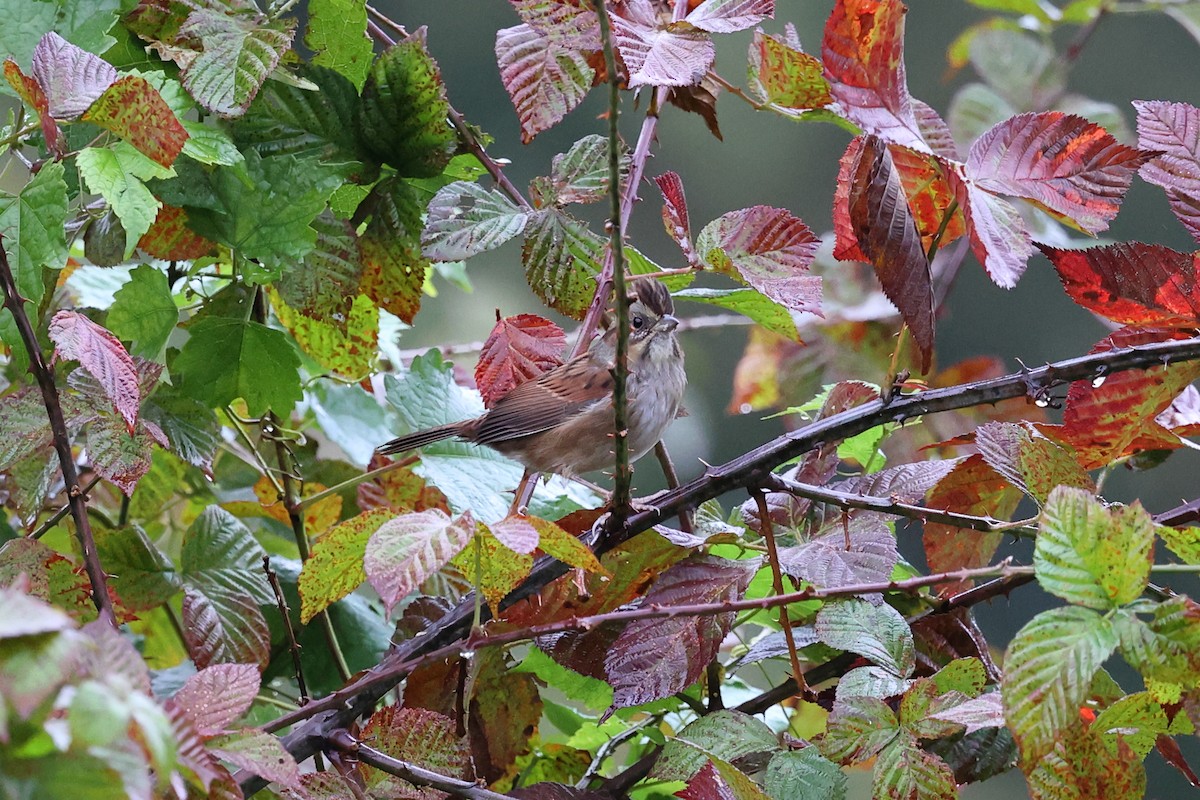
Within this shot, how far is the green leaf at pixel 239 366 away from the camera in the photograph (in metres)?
1.19

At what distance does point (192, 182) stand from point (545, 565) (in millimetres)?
574

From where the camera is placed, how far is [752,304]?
3.78 feet

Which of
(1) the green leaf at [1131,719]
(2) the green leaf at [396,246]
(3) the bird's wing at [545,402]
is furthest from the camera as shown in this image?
(3) the bird's wing at [545,402]

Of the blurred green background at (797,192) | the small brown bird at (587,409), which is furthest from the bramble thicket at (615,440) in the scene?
the blurred green background at (797,192)

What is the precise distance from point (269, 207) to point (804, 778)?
2.56 feet

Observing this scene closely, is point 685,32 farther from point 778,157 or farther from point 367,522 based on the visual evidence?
point 778,157

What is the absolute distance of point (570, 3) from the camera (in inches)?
41.5

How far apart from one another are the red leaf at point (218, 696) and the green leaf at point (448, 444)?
1.76ft

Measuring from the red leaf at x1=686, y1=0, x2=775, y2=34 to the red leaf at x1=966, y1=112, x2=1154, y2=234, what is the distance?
0.25 m

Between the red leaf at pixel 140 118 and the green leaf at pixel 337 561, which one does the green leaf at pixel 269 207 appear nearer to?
the red leaf at pixel 140 118

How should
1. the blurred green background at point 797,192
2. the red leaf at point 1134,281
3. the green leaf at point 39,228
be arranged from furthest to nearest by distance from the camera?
1. the blurred green background at point 797,192
2. the red leaf at point 1134,281
3. the green leaf at point 39,228

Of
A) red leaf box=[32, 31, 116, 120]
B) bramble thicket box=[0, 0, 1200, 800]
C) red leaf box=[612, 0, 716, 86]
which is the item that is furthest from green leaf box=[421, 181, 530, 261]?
red leaf box=[32, 31, 116, 120]

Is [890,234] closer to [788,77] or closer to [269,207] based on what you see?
[788,77]

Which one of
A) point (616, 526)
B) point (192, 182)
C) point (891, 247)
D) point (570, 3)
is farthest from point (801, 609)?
point (192, 182)
